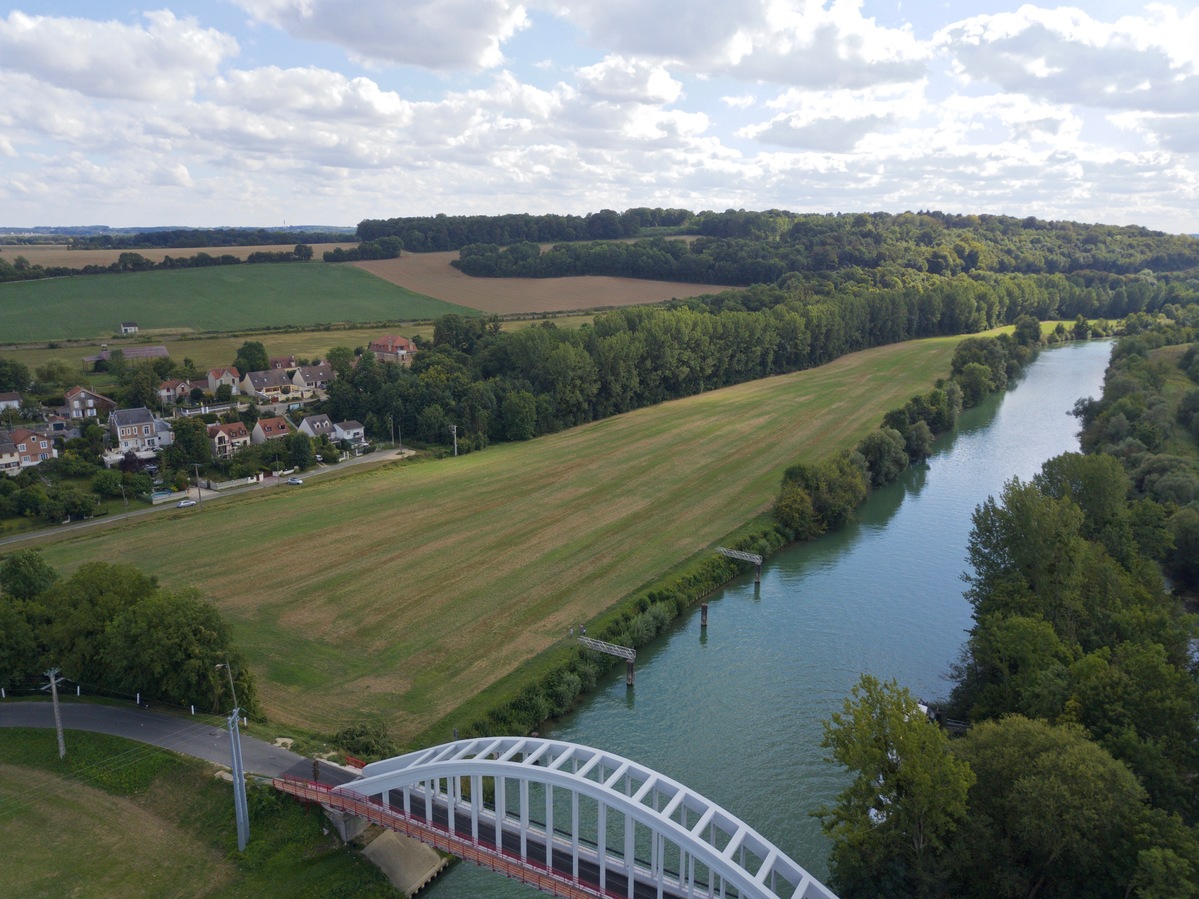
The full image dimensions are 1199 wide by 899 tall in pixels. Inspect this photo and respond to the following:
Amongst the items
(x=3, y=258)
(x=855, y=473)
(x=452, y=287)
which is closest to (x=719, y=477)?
(x=855, y=473)

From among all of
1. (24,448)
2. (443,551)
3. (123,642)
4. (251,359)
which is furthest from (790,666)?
(251,359)

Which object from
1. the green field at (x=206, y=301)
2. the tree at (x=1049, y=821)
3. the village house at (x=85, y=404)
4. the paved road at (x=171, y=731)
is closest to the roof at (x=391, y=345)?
the green field at (x=206, y=301)

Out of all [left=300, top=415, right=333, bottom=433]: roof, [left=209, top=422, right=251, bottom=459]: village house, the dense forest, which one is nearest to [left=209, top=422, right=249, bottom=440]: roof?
[left=209, top=422, right=251, bottom=459]: village house

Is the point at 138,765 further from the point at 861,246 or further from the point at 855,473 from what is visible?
the point at 861,246

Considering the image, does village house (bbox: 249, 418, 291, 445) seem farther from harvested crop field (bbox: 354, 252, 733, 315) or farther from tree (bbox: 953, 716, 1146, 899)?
tree (bbox: 953, 716, 1146, 899)

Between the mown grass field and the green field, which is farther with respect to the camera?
the green field

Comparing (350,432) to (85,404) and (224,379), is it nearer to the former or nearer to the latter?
(224,379)
